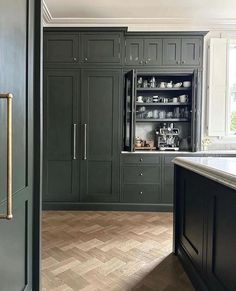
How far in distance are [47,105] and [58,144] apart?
617mm

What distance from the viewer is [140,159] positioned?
3963mm

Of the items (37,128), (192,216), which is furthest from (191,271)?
(37,128)

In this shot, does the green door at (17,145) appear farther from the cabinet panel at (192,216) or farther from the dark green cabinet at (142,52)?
the dark green cabinet at (142,52)

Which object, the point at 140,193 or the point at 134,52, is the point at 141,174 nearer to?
the point at 140,193

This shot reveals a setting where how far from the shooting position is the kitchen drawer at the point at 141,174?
13.0 ft

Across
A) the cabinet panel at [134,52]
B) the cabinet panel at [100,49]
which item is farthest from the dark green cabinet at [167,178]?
the cabinet panel at [100,49]

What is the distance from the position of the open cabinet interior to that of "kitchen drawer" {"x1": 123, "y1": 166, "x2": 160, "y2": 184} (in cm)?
32

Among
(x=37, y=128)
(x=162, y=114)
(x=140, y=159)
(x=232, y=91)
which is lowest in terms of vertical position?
(x=140, y=159)

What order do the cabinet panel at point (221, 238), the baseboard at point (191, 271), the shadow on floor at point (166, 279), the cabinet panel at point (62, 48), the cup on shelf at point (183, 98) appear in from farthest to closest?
the cup on shelf at point (183, 98)
the cabinet panel at point (62, 48)
the shadow on floor at point (166, 279)
the baseboard at point (191, 271)
the cabinet panel at point (221, 238)

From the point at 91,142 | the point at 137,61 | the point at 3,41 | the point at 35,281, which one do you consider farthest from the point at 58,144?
the point at 3,41

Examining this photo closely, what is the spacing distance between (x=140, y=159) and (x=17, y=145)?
2742 millimetres

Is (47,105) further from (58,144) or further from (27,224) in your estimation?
(27,224)

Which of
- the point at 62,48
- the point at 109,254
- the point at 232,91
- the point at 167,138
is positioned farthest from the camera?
the point at 232,91

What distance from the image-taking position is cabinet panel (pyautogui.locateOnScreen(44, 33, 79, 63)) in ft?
12.8
